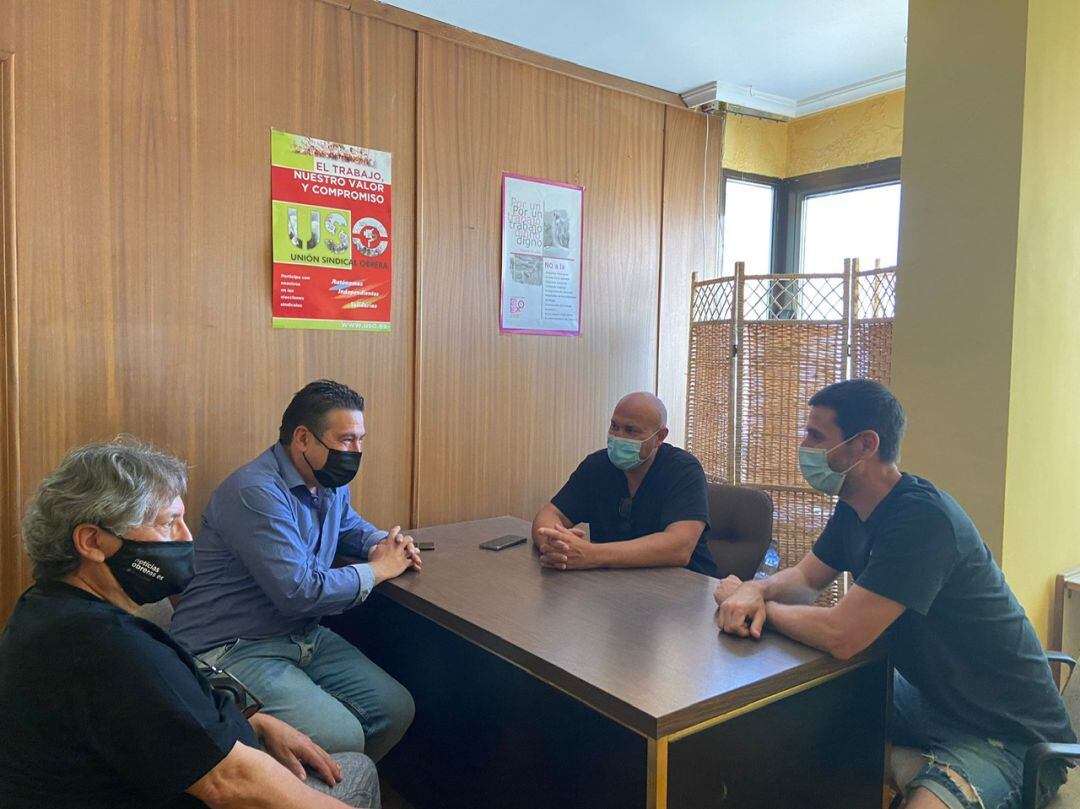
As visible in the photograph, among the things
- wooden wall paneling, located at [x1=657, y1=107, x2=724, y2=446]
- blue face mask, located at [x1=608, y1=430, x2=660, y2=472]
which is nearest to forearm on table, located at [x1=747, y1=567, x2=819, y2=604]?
blue face mask, located at [x1=608, y1=430, x2=660, y2=472]

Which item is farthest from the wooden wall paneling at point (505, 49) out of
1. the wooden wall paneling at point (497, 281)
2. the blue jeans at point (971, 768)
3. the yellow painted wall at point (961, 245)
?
the blue jeans at point (971, 768)

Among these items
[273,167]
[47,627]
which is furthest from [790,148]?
[47,627]

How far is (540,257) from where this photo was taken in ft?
9.58

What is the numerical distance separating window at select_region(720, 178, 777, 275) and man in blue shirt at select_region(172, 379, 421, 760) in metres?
2.32

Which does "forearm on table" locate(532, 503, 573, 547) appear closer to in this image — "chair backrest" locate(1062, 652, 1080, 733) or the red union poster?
the red union poster

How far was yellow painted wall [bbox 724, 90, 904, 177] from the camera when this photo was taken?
11.2ft

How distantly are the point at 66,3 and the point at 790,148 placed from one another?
10.3 ft

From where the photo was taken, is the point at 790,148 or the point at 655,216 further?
the point at 790,148

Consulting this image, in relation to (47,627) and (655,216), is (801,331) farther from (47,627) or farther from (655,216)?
(47,627)

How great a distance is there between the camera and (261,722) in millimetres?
1531

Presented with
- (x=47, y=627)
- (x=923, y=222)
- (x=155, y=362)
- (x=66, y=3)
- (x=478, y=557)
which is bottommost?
(x=478, y=557)

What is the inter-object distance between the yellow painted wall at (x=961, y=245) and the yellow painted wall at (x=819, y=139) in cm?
118

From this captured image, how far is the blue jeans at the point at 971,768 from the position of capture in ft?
4.56

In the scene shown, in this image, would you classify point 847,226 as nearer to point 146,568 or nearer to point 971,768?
point 971,768
